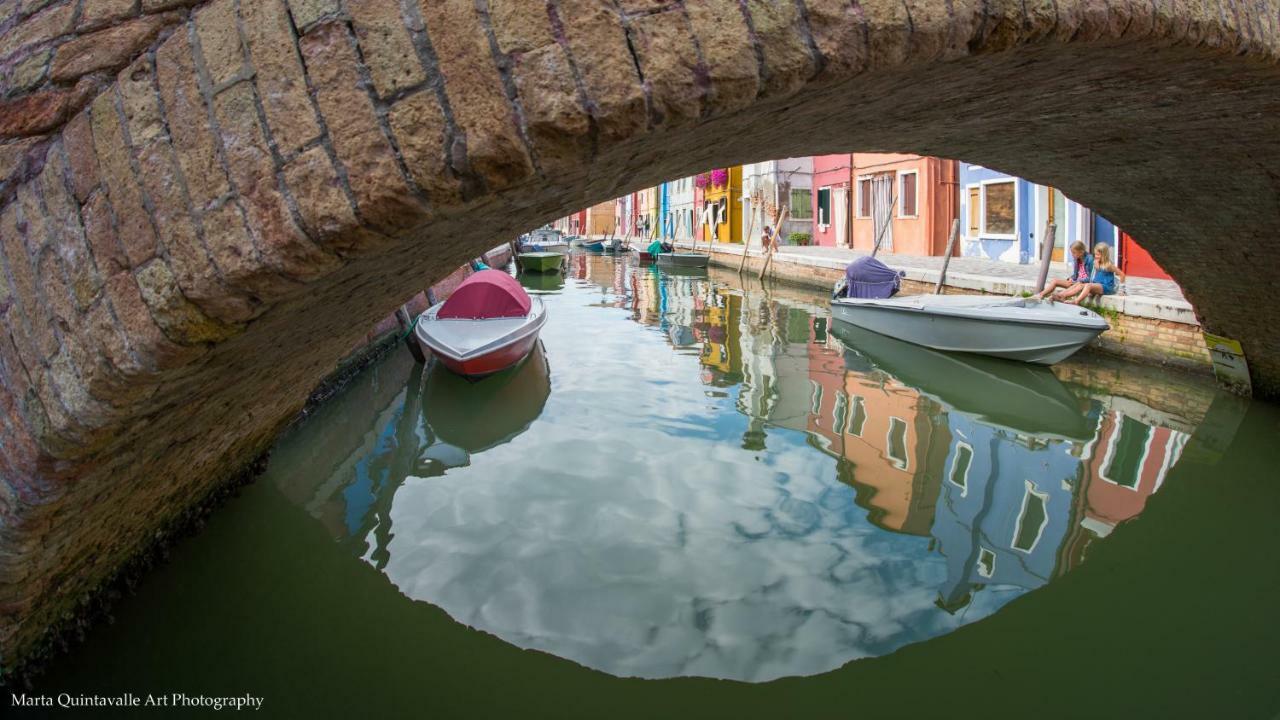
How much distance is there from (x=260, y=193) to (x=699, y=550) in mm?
3265

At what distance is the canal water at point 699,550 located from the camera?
11.4ft

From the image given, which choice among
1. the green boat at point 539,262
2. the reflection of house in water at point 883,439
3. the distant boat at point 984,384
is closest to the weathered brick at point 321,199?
the reflection of house in water at point 883,439

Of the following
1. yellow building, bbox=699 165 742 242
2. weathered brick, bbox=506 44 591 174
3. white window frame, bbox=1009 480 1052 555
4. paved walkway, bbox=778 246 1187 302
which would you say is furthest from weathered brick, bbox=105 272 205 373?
yellow building, bbox=699 165 742 242

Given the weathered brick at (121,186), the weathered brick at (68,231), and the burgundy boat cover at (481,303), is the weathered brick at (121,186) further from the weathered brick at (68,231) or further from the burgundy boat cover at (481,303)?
the burgundy boat cover at (481,303)

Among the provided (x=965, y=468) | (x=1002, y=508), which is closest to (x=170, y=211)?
(x=1002, y=508)

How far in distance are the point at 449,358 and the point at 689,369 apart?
2.67 metres

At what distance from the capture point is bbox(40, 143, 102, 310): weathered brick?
6.45ft

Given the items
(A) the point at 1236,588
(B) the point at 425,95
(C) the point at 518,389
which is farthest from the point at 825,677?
(C) the point at 518,389

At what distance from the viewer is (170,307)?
6.04 ft

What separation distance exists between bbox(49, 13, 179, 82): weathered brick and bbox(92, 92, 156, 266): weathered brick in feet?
0.32

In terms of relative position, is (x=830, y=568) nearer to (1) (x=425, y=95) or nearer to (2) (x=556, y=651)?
(2) (x=556, y=651)

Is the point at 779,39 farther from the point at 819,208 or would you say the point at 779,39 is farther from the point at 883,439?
the point at 819,208

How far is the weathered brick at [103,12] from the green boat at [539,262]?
81.0 ft

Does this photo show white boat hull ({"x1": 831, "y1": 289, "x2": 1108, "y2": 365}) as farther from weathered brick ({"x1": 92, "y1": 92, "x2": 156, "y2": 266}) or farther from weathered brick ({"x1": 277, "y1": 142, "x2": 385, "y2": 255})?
weathered brick ({"x1": 92, "y1": 92, "x2": 156, "y2": 266})
